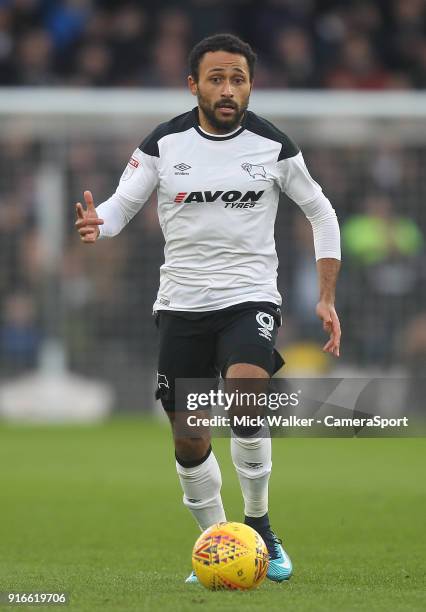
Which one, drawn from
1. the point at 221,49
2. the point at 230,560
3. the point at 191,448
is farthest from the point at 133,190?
the point at 230,560

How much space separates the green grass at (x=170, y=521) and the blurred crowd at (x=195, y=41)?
4912 mm

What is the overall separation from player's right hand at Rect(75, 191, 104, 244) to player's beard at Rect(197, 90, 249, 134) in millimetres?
691

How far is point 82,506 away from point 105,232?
406cm

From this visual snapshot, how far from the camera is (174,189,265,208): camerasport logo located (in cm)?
671

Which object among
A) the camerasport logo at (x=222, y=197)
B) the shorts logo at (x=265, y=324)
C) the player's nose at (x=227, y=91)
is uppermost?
the player's nose at (x=227, y=91)

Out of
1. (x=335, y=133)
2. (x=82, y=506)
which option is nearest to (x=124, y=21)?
(x=335, y=133)

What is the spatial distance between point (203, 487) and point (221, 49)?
2.08 m

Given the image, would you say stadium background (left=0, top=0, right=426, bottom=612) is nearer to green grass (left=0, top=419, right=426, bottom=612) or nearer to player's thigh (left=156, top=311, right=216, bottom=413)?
green grass (left=0, top=419, right=426, bottom=612)

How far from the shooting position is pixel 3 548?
820 centimetres

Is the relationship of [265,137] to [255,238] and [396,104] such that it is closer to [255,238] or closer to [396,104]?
[255,238]

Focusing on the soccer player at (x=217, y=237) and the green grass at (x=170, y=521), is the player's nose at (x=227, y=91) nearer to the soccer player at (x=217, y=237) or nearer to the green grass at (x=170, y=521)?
the soccer player at (x=217, y=237)

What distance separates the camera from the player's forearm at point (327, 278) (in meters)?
6.82

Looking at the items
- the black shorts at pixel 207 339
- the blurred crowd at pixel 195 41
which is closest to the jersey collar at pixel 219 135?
the black shorts at pixel 207 339

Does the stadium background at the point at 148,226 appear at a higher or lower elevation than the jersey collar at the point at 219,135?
lower
